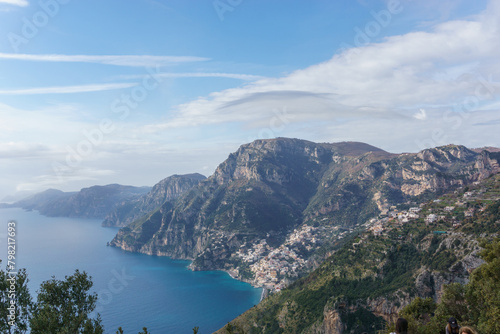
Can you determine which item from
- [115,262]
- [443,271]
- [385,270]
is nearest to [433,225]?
[385,270]

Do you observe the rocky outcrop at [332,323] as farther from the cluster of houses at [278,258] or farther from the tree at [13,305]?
the cluster of houses at [278,258]

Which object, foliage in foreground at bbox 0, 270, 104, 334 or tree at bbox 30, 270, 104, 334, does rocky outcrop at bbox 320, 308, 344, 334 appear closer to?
tree at bbox 30, 270, 104, 334

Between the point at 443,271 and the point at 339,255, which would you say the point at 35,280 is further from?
the point at 443,271

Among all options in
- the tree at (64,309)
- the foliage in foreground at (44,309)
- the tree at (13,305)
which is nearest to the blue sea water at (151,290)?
the tree at (64,309)

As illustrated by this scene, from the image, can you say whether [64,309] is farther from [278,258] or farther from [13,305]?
[278,258]

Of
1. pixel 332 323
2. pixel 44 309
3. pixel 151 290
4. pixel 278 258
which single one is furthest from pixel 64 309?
pixel 278 258

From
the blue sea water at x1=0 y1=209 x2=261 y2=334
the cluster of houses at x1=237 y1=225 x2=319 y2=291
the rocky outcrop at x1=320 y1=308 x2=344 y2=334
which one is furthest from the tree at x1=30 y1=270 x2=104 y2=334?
the cluster of houses at x1=237 y1=225 x2=319 y2=291
